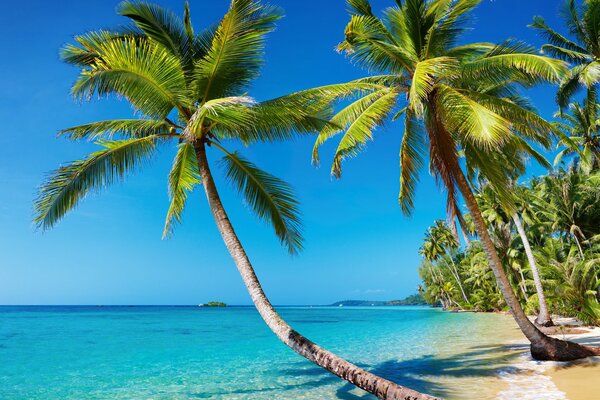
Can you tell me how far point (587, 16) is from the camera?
14602 mm

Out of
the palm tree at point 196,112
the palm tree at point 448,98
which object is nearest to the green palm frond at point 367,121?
the palm tree at point 448,98

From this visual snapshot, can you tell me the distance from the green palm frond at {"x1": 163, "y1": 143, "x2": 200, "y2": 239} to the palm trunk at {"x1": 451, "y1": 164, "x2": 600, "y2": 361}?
586 centimetres

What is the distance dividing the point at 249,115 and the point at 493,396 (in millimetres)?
6716

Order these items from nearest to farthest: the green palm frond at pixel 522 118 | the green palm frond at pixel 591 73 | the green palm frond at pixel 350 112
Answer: the green palm frond at pixel 522 118, the green palm frond at pixel 350 112, the green palm frond at pixel 591 73

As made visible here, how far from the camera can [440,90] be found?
8.91m

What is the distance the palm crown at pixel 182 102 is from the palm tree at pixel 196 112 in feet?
0.05

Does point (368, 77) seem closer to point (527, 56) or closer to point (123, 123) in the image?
point (527, 56)

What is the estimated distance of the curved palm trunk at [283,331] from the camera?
15.8 feet

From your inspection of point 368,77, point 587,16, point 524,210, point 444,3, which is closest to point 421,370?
point 368,77

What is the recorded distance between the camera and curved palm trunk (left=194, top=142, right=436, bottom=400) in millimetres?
4820

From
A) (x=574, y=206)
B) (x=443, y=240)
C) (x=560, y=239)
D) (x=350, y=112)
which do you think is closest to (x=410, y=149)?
(x=350, y=112)

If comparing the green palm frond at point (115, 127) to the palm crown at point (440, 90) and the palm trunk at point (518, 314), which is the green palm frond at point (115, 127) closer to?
the palm crown at point (440, 90)

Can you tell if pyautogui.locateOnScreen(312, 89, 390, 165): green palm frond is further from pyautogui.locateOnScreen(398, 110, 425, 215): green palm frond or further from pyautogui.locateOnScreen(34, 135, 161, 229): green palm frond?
pyautogui.locateOnScreen(34, 135, 161, 229): green palm frond

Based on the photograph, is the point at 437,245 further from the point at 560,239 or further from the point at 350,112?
the point at 350,112
